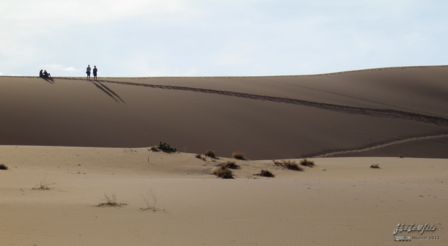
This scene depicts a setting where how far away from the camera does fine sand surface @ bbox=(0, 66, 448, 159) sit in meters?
28.5

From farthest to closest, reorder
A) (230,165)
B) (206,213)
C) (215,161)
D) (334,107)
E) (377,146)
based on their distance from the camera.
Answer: (334,107), (377,146), (215,161), (230,165), (206,213)

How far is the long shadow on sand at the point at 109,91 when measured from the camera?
3525 centimetres

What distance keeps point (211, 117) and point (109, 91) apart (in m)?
7.70

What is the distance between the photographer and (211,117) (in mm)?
34219

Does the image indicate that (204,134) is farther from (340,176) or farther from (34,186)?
(34,186)

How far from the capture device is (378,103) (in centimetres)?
4725

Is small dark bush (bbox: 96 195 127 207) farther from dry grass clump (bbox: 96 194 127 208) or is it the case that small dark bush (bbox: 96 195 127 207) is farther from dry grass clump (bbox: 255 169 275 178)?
dry grass clump (bbox: 255 169 275 178)

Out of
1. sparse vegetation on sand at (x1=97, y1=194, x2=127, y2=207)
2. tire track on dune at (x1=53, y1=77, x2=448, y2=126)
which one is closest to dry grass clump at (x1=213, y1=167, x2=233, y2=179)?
sparse vegetation on sand at (x1=97, y1=194, x2=127, y2=207)

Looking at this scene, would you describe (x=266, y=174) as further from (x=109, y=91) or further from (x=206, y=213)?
(x=109, y=91)

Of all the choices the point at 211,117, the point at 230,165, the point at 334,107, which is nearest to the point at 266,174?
the point at 230,165

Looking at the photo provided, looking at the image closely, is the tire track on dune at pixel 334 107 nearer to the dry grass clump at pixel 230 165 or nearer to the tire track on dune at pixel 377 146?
the tire track on dune at pixel 377 146

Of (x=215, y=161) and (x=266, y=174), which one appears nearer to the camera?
(x=266, y=174)

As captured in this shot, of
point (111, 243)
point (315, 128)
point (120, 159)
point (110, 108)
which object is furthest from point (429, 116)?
point (111, 243)

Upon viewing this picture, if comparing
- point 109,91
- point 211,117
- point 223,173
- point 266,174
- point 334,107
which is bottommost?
point 223,173
